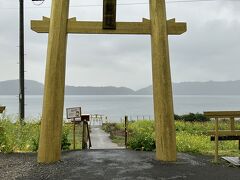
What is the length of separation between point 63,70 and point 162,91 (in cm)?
244

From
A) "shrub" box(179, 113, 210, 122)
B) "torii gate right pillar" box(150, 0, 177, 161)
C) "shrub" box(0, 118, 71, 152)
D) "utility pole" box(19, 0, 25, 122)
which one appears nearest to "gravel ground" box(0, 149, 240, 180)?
"torii gate right pillar" box(150, 0, 177, 161)

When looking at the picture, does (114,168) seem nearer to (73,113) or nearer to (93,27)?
(93,27)

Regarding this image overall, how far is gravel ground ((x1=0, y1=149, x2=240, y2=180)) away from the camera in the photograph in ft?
26.8

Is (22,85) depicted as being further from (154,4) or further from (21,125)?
(154,4)

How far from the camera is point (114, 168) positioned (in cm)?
882

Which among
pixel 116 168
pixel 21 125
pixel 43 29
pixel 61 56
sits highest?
pixel 43 29

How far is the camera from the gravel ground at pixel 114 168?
8.16m

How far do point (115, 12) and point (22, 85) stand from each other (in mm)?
10291

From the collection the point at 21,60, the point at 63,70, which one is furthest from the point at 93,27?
the point at 21,60

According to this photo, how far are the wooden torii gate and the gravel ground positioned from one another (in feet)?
1.66

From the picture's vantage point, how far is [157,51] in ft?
32.8

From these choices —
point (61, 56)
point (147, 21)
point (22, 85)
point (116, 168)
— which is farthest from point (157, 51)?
point (22, 85)

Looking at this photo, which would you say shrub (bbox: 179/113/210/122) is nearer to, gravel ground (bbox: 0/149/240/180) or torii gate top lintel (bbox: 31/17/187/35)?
gravel ground (bbox: 0/149/240/180)

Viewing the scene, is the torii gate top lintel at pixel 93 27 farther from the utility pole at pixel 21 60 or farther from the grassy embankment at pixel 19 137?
the utility pole at pixel 21 60
